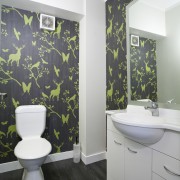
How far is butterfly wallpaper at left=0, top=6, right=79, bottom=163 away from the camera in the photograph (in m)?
1.82

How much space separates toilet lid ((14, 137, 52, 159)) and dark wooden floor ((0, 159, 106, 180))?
18.2 inches

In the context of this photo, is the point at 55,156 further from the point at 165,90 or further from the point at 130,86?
the point at 165,90

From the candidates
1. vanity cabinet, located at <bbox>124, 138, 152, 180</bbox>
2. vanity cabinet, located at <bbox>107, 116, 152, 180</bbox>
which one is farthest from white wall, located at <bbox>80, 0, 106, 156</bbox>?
vanity cabinet, located at <bbox>124, 138, 152, 180</bbox>

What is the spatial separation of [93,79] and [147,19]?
1.01 metres

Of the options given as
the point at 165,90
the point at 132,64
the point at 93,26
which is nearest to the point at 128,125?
the point at 165,90

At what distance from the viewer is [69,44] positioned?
2193 mm

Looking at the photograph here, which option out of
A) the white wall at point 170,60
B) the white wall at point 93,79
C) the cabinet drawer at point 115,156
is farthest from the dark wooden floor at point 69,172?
the white wall at point 170,60

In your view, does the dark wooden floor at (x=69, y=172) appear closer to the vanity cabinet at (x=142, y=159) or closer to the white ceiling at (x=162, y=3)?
the vanity cabinet at (x=142, y=159)

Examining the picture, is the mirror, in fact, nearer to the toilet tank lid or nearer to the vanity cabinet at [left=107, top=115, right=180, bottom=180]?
the vanity cabinet at [left=107, top=115, right=180, bottom=180]

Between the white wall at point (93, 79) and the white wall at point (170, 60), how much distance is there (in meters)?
0.92

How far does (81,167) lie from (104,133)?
0.58m

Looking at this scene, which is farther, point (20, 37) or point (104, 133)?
point (104, 133)

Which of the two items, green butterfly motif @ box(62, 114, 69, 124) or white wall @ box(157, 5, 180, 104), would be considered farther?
green butterfly motif @ box(62, 114, 69, 124)

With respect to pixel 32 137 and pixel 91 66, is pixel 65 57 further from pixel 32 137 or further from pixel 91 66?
pixel 32 137
